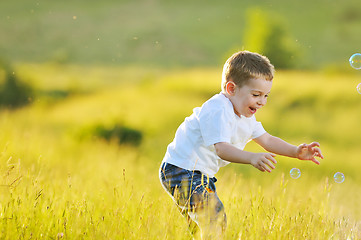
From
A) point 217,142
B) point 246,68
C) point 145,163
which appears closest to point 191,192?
point 217,142

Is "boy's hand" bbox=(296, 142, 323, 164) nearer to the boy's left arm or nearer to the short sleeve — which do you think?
the boy's left arm

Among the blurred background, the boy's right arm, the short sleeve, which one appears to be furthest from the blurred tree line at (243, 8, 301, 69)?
the boy's right arm

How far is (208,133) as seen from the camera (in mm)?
4152

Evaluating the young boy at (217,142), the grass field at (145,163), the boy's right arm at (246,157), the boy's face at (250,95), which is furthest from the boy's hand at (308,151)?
the boy's right arm at (246,157)

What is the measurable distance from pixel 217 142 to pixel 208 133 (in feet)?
0.39

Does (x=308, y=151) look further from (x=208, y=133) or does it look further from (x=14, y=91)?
(x=14, y=91)

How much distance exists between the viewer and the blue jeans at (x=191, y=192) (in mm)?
4215

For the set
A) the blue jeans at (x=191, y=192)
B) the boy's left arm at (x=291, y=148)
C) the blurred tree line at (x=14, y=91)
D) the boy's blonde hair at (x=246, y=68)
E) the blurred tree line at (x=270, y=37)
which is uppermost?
the boy's blonde hair at (x=246, y=68)

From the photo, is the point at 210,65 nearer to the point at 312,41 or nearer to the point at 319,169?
the point at 312,41

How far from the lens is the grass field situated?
4223 mm

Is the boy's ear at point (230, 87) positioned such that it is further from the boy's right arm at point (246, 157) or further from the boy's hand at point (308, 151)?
the boy's hand at point (308, 151)

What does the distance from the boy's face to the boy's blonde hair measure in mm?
37

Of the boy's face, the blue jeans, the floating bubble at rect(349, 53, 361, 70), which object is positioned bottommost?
the blue jeans

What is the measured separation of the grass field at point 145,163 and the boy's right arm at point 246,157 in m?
0.61
